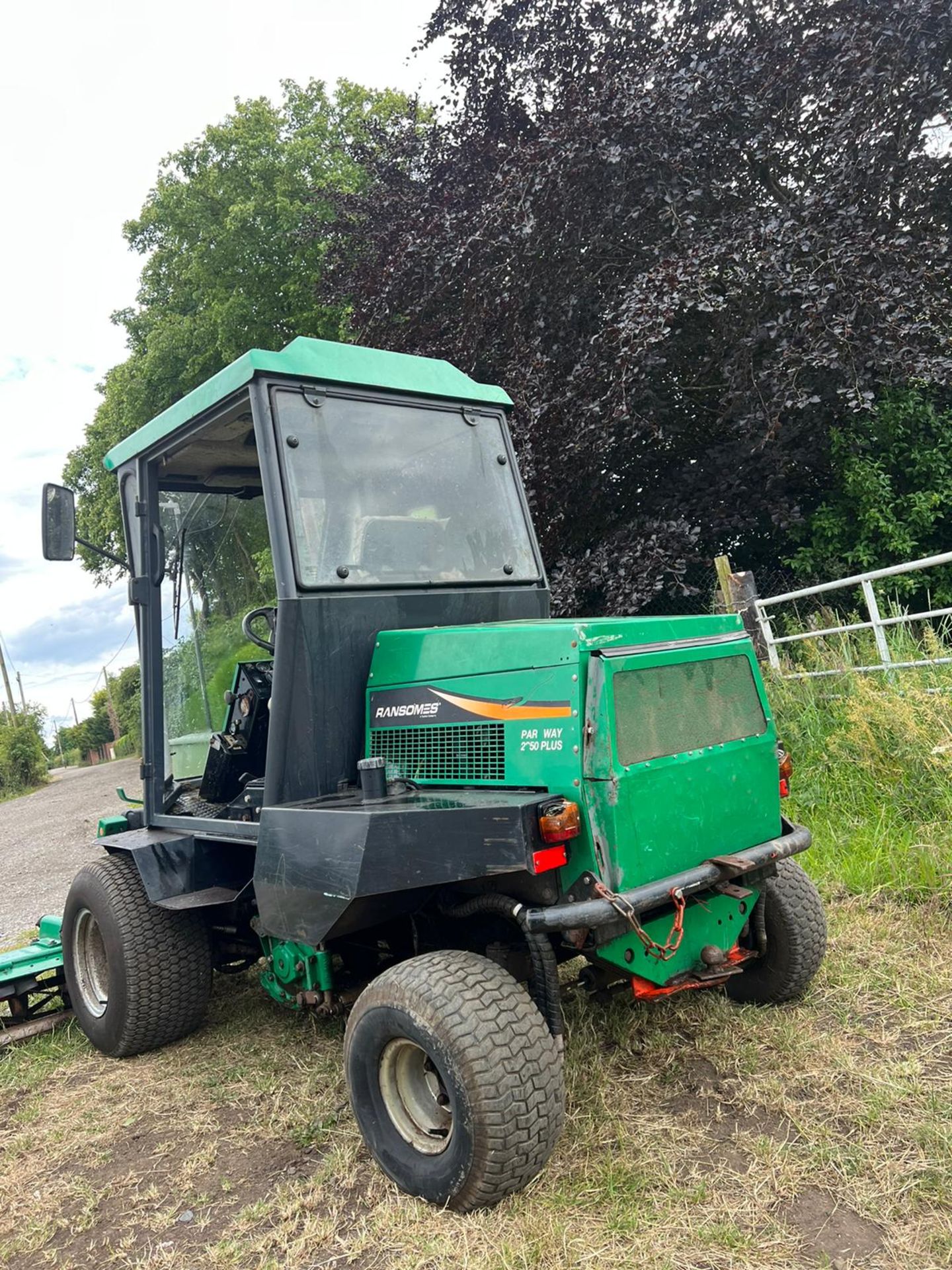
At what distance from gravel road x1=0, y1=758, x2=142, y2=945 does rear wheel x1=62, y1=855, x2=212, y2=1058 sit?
237mm

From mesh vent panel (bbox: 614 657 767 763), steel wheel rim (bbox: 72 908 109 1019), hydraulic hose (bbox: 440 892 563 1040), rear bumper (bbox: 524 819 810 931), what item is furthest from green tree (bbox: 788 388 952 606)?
steel wheel rim (bbox: 72 908 109 1019)

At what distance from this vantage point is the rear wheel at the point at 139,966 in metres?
3.82

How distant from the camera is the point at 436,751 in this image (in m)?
3.18

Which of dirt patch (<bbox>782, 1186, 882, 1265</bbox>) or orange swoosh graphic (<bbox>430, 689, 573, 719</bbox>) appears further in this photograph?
orange swoosh graphic (<bbox>430, 689, 573, 719</bbox>)

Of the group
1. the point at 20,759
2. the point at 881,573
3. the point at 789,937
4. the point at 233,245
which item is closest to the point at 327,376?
the point at 789,937

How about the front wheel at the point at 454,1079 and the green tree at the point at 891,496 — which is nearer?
the front wheel at the point at 454,1079

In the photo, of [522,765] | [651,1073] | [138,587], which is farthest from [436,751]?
[138,587]

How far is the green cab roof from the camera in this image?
11.2ft

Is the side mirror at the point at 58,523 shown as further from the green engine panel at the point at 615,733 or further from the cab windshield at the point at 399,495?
the green engine panel at the point at 615,733

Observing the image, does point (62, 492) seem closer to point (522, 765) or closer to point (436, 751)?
point (436, 751)

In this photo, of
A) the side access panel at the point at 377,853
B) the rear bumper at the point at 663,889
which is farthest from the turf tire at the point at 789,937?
the side access panel at the point at 377,853

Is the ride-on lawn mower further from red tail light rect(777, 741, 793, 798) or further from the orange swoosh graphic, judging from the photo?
red tail light rect(777, 741, 793, 798)

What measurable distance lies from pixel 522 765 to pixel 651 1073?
49.3 inches

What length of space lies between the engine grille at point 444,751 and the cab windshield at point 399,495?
584 mm
